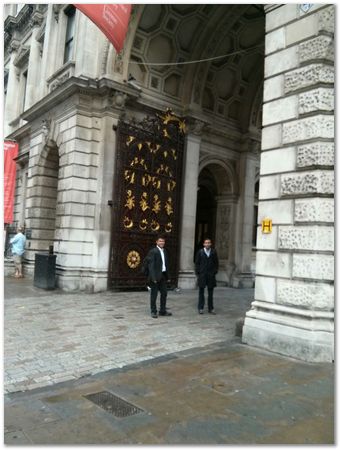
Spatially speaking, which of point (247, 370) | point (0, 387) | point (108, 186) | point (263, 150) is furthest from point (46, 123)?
point (0, 387)

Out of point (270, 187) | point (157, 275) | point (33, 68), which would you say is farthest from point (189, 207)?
point (33, 68)

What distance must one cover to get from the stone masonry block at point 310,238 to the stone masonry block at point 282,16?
11.9ft

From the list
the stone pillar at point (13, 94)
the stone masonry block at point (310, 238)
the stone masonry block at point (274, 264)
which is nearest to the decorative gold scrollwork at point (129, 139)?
the stone masonry block at point (274, 264)

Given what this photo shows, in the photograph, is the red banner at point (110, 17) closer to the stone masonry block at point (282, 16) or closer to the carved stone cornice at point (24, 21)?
the stone masonry block at point (282, 16)

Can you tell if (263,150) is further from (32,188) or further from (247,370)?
(32,188)

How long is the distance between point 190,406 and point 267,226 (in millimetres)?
3796

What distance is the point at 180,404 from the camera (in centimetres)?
443

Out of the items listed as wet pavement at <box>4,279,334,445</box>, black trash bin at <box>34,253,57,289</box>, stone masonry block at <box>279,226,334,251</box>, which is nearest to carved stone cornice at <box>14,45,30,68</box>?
black trash bin at <box>34,253,57,289</box>

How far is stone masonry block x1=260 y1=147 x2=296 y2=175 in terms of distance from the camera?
7031 millimetres

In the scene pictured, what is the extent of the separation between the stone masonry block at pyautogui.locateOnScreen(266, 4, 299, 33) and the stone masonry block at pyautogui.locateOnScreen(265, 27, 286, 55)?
4.3 inches

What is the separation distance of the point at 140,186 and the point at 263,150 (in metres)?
7.77

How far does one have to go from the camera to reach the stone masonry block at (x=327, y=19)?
6645 mm

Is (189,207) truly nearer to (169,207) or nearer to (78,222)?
(169,207)

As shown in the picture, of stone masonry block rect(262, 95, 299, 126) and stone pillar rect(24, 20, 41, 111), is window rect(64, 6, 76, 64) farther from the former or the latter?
stone masonry block rect(262, 95, 299, 126)
